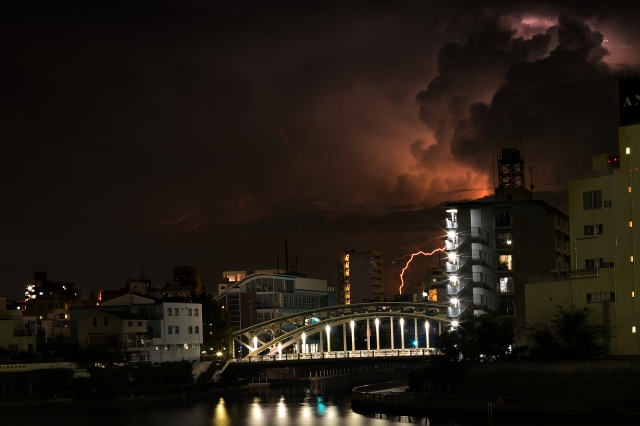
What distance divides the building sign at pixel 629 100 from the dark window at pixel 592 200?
4.81 meters

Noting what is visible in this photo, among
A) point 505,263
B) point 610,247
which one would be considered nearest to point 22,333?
point 505,263

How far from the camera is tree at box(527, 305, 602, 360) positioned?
57188 mm

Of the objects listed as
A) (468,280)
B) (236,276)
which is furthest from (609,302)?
(236,276)

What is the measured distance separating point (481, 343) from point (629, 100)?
1808 centimetres

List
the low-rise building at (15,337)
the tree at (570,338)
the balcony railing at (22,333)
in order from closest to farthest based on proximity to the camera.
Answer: the tree at (570,338) < the low-rise building at (15,337) < the balcony railing at (22,333)

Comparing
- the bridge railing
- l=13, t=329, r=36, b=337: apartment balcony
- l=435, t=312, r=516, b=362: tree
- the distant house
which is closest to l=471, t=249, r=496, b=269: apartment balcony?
the bridge railing

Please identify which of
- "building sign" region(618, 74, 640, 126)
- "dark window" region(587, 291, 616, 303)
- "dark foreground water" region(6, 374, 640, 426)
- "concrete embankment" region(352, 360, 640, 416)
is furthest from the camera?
"dark window" region(587, 291, 616, 303)

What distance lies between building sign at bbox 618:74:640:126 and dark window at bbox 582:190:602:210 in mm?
Result: 4812

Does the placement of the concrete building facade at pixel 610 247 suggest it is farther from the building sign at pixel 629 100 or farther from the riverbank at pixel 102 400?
the riverbank at pixel 102 400

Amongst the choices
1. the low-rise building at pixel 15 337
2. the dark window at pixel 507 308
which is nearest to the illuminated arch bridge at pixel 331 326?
the dark window at pixel 507 308

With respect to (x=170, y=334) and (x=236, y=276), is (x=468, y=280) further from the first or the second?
(x=236, y=276)

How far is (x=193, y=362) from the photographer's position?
8638 cm

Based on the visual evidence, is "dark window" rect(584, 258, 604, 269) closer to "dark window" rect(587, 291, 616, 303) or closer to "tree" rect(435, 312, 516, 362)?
"dark window" rect(587, 291, 616, 303)

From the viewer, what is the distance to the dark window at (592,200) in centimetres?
6025
